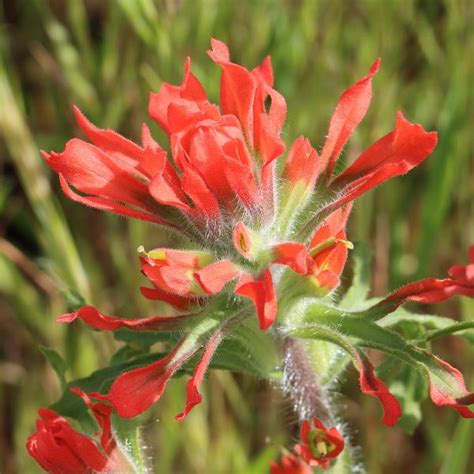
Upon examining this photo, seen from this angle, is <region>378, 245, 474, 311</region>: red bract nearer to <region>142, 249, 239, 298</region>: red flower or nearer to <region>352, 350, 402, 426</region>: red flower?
<region>352, 350, 402, 426</region>: red flower

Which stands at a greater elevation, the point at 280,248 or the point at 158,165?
the point at 158,165

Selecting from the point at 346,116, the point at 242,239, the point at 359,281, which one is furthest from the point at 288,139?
the point at 242,239

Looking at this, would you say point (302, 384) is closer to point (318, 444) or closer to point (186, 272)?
point (318, 444)

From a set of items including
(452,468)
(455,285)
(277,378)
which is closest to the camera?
(455,285)

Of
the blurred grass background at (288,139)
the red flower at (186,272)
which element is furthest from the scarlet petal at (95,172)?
the blurred grass background at (288,139)

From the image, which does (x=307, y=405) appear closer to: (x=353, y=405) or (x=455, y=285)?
(x=455, y=285)

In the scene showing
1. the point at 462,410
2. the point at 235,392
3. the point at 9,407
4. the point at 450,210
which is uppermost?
the point at 462,410

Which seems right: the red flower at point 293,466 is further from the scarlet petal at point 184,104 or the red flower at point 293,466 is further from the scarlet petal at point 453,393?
the scarlet petal at point 184,104

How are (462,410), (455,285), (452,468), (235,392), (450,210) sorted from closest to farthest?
(462,410) → (455,285) → (452,468) → (235,392) → (450,210)

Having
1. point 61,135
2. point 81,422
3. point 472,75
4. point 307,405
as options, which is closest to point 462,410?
point 307,405
